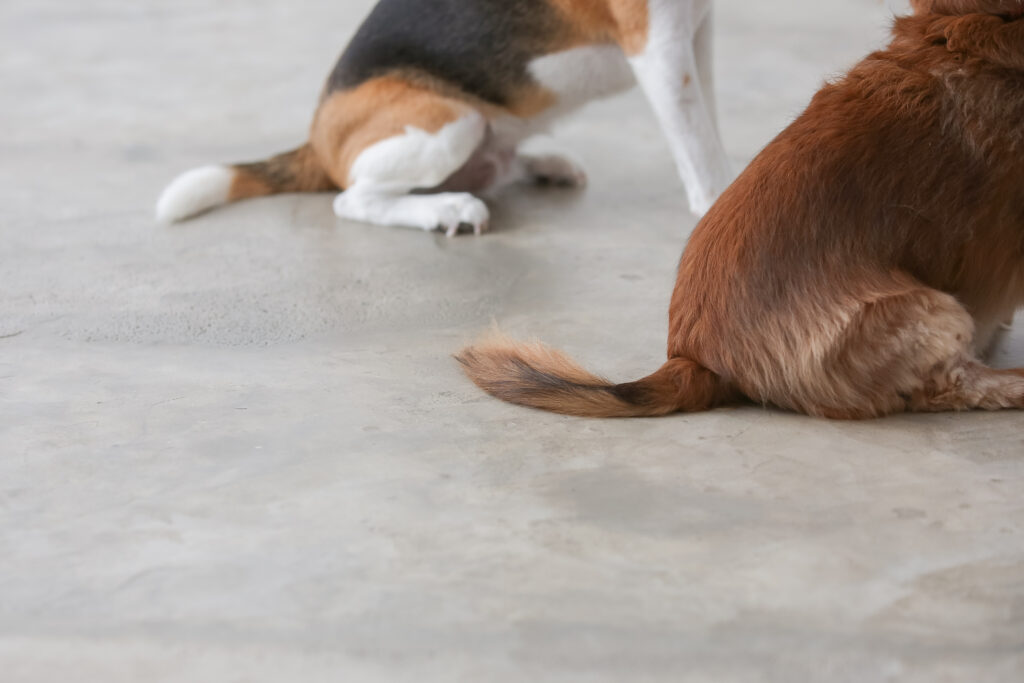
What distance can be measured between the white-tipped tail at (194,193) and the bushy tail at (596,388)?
2029 millimetres

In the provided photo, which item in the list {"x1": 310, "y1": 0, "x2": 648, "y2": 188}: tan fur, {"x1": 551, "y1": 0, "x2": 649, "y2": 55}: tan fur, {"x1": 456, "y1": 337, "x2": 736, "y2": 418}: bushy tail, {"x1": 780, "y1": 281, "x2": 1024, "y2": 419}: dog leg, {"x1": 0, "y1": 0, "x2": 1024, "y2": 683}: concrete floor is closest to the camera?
{"x1": 0, "y1": 0, "x2": 1024, "y2": 683}: concrete floor

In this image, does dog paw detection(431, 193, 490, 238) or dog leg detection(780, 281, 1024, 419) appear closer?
dog leg detection(780, 281, 1024, 419)

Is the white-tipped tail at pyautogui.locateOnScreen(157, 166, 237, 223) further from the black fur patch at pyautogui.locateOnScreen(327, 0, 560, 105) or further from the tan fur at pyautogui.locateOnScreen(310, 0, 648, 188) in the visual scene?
the black fur patch at pyautogui.locateOnScreen(327, 0, 560, 105)

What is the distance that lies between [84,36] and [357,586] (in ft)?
20.0

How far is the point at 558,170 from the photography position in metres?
4.79

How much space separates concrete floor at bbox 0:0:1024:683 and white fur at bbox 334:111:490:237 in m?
0.09

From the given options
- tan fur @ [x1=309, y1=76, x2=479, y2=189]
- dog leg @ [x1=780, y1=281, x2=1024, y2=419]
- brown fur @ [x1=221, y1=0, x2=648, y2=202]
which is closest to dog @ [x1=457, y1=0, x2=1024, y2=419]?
dog leg @ [x1=780, y1=281, x2=1024, y2=419]

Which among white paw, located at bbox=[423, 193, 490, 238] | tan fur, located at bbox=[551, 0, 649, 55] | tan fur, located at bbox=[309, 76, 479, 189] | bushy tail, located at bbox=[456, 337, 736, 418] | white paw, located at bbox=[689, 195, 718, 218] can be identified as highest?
tan fur, located at bbox=[551, 0, 649, 55]

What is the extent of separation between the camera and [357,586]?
203 centimetres

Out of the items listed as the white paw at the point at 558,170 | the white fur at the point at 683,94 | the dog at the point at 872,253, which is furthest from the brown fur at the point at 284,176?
the dog at the point at 872,253

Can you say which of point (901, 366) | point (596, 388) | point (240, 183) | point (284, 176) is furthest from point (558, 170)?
point (901, 366)

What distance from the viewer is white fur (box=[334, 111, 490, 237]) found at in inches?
166

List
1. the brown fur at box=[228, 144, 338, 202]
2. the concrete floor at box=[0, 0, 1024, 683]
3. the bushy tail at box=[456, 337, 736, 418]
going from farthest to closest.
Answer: the brown fur at box=[228, 144, 338, 202] → the bushy tail at box=[456, 337, 736, 418] → the concrete floor at box=[0, 0, 1024, 683]

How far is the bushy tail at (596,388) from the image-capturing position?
102 inches
